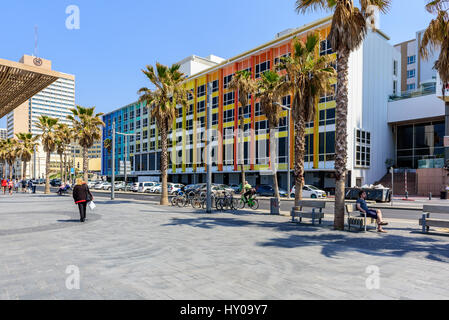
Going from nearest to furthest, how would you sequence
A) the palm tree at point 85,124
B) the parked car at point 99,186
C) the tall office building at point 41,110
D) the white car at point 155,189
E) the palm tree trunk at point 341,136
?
the palm tree trunk at point 341,136, the palm tree at point 85,124, the white car at point 155,189, the parked car at point 99,186, the tall office building at point 41,110

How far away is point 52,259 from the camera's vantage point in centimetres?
648

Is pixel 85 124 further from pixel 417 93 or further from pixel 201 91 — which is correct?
pixel 417 93

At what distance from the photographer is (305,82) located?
14.4 meters

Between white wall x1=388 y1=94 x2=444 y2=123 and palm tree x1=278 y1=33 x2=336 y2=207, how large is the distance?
34663 mm

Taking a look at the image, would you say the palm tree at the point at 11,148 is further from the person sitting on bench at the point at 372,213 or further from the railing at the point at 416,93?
the railing at the point at 416,93

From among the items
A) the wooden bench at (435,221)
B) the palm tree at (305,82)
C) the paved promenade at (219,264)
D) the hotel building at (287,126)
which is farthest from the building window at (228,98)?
the wooden bench at (435,221)

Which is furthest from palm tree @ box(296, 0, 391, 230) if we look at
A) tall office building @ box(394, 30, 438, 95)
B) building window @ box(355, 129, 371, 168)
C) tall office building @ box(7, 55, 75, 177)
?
tall office building @ box(7, 55, 75, 177)

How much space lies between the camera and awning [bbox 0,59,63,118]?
36.5ft

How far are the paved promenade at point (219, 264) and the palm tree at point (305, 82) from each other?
5.22 m

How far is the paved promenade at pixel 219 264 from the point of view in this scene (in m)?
4.66

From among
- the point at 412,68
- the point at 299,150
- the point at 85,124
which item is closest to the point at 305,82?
the point at 299,150

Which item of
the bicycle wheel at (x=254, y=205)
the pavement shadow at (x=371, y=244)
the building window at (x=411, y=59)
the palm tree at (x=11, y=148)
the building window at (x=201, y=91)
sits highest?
the building window at (x=411, y=59)

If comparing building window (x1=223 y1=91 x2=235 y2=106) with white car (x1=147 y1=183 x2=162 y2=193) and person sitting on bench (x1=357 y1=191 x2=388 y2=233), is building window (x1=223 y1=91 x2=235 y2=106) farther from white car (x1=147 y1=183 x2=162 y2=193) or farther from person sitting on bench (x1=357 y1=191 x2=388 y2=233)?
person sitting on bench (x1=357 y1=191 x2=388 y2=233)

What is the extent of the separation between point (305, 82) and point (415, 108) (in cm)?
3647
